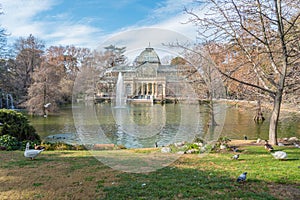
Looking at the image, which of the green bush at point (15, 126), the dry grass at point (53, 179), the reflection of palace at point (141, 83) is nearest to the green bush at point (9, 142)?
the green bush at point (15, 126)

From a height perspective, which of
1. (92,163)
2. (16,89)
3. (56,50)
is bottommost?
(92,163)

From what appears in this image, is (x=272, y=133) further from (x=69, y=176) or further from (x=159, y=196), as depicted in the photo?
(x=69, y=176)

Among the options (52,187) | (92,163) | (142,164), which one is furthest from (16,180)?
(142,164)

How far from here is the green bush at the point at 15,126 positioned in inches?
331

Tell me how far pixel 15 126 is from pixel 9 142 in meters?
1.04

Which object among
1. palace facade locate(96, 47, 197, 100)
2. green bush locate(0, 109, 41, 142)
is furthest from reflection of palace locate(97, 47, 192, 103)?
green bush locate(0, 109, 41, 142)

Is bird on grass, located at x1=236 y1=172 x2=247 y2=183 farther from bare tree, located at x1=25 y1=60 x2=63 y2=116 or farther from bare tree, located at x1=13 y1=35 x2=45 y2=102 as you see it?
bare tree, located at x1=13 y1=35 x2=45 y2=102

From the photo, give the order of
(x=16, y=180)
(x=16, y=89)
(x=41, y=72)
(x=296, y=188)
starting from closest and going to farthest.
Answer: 1. (x=296, y=188)
2. (x=16, y=180)
3. (x=41, y=72)
4. (x=16, y=89)

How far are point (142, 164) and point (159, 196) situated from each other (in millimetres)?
1798

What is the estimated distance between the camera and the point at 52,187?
138 inches

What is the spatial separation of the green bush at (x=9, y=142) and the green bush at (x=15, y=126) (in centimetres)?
43

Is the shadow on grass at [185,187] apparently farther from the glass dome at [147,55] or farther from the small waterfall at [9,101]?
the small waterfall at [9,101]

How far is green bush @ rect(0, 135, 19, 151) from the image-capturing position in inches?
298

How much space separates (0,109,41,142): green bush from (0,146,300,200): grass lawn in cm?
373
